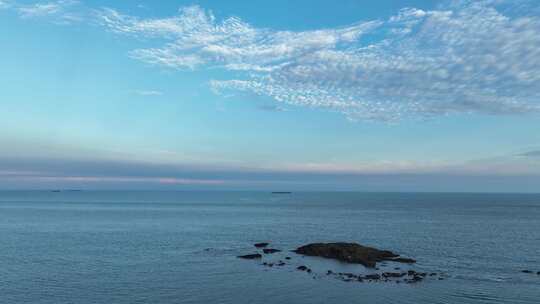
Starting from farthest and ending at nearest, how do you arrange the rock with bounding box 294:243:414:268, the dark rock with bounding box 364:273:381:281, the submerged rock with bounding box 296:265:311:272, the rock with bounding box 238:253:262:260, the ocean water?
the rock with bounding box 238:253:262:260
the rock with bounding box 294:243:414:268
the submerged rock with bounding box 296:265:311:272
the dark rock with bounding box 364:273:381:281
the ocean water

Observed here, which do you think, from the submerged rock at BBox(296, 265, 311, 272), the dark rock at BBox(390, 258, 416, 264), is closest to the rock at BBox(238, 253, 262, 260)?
the submerged rock at BBox(296, 265, 311, 272)

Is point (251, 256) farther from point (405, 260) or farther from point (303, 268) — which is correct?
point (405, 260)

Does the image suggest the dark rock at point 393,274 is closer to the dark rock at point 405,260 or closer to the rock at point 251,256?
the dark rock at point 405,260

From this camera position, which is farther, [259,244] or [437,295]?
[259,244]

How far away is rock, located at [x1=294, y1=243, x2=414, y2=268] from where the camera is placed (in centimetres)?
6362

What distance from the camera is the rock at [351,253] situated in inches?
2505

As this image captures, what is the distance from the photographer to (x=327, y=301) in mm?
42000

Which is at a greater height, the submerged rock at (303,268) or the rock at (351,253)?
the rock at (351,253)

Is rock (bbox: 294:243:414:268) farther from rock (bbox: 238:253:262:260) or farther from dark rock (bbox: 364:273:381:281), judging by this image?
rock (bbox: 238:253:262:260)

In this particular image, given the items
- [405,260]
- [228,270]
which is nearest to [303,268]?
[228,270]

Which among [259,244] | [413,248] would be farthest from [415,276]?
[259,244]

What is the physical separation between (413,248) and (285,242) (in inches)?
999

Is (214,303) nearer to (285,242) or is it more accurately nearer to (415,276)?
(415,276)

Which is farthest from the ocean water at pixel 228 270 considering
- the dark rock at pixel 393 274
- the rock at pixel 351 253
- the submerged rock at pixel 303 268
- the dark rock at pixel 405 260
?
the dark rock at pixel 393 274
